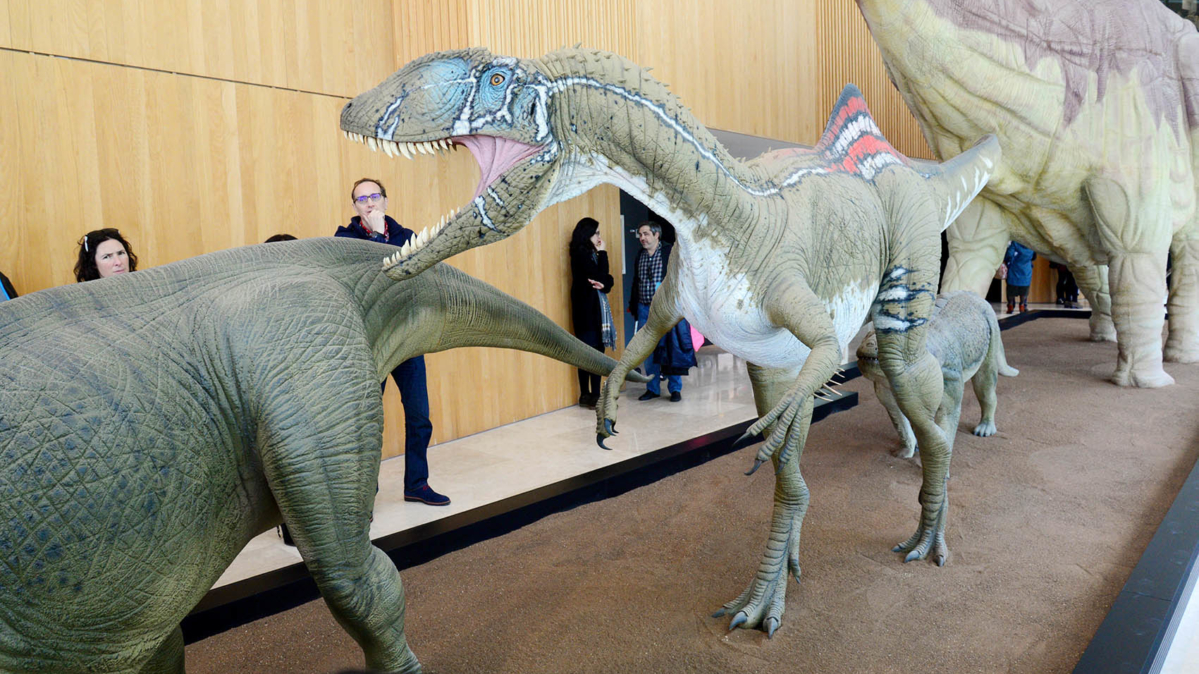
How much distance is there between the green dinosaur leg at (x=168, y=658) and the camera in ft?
4.33

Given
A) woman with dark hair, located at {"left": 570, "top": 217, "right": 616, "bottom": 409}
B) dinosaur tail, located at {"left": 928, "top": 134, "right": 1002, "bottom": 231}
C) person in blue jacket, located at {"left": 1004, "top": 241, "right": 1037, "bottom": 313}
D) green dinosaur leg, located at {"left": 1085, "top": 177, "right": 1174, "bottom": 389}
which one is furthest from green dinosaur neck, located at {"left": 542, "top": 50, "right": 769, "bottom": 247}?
person in blue jacket, located at {"left": 1004, "top": 241, "right": 1037, "bottom": 313}

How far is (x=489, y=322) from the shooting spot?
153cm

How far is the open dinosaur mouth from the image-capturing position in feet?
4.39

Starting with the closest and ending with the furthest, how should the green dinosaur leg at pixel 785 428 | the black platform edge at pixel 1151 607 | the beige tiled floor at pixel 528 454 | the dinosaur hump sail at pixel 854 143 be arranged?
the green dinosaur leg at pixel 785 428
the black platform edge at pixel 1151 607
the dinosaur hump sail at pixel 854 143
the beige tiled floor at pixel 528 454

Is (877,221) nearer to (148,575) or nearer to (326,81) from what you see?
(148,575)

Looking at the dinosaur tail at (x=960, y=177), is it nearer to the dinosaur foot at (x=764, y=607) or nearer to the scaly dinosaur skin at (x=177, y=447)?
the dinosaur foot at (x=764, y=607)

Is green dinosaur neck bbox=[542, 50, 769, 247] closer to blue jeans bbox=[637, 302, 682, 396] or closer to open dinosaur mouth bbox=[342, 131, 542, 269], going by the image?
open dinosaur mouth bbox=[342, 131, 542, 269]

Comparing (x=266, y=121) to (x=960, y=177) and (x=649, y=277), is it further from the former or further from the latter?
(x=960, y=177)

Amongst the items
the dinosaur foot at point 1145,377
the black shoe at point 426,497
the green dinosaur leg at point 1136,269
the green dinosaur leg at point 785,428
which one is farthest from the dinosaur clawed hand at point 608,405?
the dinosaur foot at point 1145,377

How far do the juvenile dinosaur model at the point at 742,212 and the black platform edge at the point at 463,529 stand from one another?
1.34ft

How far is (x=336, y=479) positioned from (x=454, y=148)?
27.5 inches

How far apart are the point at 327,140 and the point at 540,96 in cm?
303

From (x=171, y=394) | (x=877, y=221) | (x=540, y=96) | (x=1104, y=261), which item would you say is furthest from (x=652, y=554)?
(x=1104, y=261)

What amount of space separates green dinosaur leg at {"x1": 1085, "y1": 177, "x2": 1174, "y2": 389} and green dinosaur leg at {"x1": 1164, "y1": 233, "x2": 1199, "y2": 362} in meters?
0.90
